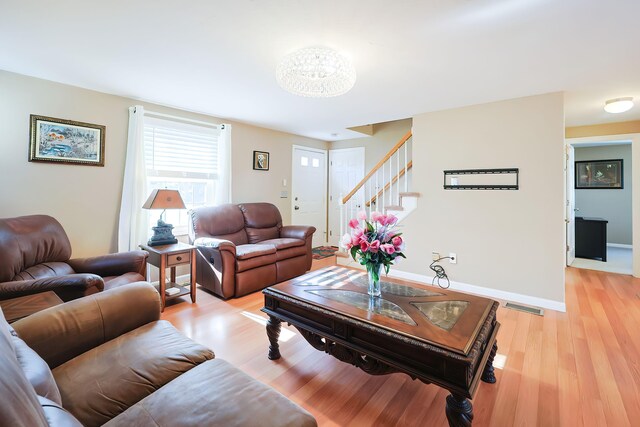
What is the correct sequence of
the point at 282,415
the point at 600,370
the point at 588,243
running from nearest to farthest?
the point at 282,415 < the point at 600,370 < the point at 588,243

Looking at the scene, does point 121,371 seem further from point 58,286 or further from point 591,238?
point 591,238

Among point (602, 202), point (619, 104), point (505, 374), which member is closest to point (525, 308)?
point (505, 374)

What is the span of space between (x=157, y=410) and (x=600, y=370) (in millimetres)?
2647

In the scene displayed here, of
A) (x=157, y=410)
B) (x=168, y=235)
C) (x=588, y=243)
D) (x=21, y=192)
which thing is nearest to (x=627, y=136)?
(x=588, y=243)

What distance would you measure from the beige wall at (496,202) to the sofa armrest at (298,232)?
1327mm

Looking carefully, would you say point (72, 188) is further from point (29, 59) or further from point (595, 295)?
point (595, 295)

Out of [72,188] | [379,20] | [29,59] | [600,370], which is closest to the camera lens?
[379,20]

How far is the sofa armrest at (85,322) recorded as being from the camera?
4.05ft

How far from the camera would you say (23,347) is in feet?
3.41

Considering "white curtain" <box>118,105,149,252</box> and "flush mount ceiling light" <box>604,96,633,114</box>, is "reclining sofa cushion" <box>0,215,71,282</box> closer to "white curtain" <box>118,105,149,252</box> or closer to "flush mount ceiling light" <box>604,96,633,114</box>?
"white curtain" <box>118,105,149,252</box>

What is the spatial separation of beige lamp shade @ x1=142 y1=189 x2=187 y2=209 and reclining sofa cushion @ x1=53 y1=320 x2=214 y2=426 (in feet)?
6.05

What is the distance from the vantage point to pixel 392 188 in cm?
435

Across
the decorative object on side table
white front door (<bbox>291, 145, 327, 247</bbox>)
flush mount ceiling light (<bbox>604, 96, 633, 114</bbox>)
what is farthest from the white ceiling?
white front door (<bbox>291, 145, 327, 247</bbox>)

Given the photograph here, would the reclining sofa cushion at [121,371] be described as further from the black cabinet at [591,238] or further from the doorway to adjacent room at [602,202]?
the black cabinet at [591,238]
